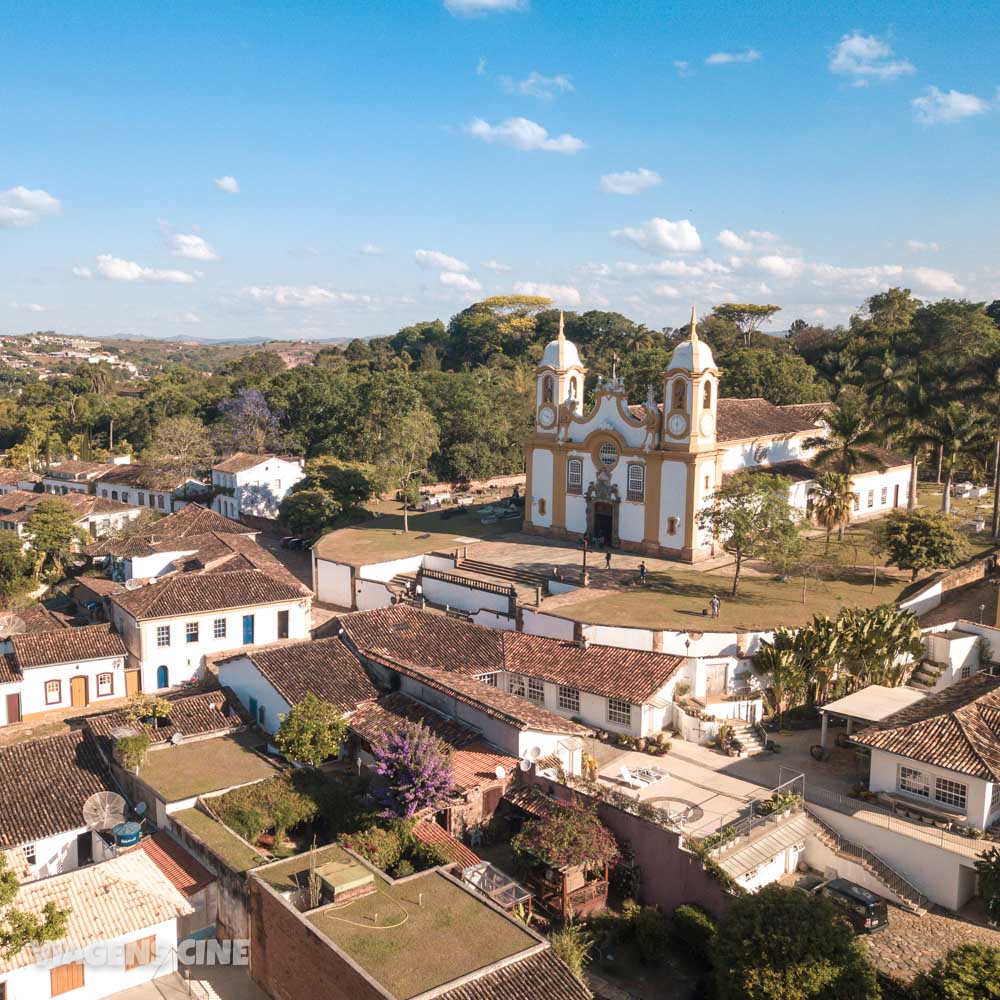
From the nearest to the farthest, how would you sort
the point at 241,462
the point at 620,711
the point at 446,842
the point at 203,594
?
the point at 446,842 → the point at 620,711 → the point at 203,594 → the point at 241,462

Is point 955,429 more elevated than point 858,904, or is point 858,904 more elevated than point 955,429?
point 955,429

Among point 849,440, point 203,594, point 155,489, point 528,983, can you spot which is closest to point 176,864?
point 528,983

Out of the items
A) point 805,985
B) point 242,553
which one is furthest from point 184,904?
point 242,553

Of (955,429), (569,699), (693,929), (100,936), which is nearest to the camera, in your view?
(100,936)

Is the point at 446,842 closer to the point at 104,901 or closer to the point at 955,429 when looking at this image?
the point at 104,901

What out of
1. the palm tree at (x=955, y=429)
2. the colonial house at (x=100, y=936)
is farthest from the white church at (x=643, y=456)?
the colonial house at (x=100, y=936)

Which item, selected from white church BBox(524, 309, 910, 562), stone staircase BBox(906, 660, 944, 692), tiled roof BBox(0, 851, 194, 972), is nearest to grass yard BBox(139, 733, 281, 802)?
tiled roof BBox(0, 851, 194, 972)

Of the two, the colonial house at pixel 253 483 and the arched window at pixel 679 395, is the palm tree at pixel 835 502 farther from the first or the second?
the colonial house at pixel 253 483
